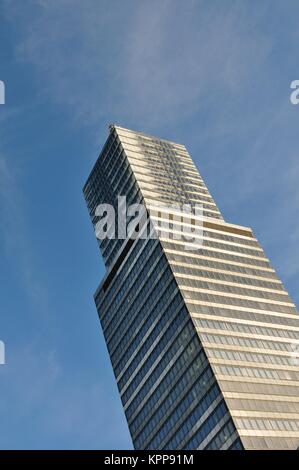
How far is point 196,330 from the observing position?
94062 mm

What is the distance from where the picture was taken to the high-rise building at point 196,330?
8631 centimetres

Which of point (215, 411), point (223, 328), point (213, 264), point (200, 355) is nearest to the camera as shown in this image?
point (215, 411)

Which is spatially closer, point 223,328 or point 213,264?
point 223,328

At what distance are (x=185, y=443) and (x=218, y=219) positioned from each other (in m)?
55.6

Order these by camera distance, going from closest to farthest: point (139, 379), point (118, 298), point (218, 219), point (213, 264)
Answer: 1. point (139, 379)
2. point (213, 264)
3. point (118, 298)
4. point (218, 219)

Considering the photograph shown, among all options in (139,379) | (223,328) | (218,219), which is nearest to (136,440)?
(139,379)

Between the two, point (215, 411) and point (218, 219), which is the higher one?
point (218, 219)

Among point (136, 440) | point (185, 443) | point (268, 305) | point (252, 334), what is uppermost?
point (268, 305)

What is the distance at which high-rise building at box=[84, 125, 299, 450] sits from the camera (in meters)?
86.3

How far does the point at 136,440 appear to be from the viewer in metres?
101

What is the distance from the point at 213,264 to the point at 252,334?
705 inches
